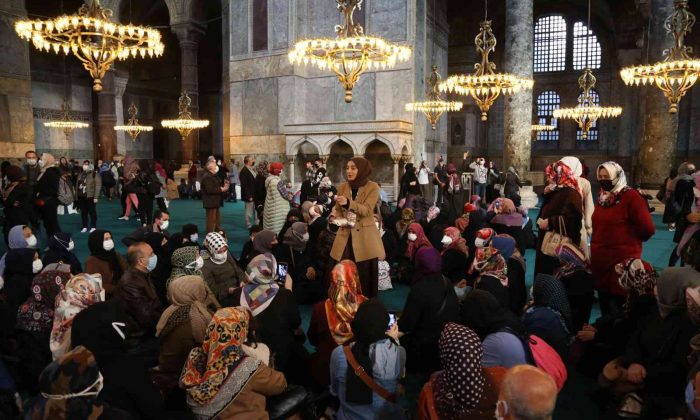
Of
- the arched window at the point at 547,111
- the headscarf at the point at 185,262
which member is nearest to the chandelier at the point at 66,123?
the headscarf at the point at 185,262

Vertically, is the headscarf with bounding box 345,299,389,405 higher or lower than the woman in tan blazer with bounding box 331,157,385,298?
lower

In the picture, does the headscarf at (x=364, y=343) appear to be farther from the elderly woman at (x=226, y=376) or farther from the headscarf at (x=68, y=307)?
the headscarf at (x=68, y=307)

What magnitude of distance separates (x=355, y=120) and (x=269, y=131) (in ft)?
9.06

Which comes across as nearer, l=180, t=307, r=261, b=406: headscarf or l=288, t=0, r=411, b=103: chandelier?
l=180, t=307, r=261, b=406: headscarf

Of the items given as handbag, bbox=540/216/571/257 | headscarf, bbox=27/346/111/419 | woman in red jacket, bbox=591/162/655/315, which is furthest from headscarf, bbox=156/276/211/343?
woman in red jacket, bbox=591/162/655/315

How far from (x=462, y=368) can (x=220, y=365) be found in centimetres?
104

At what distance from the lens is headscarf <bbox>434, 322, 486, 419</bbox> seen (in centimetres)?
212

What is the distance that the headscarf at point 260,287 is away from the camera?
3152mm

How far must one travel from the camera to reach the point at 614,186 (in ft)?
13.5

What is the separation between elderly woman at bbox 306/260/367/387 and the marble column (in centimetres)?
1203

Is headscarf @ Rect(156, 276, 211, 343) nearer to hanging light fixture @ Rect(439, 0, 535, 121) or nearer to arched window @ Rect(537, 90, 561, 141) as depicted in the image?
hanging light fixture @ Rect(439, 0, 535, 121)

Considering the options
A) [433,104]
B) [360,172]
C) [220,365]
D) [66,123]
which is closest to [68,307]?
[220,365]

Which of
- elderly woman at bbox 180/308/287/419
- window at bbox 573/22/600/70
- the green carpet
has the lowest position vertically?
the green carpet

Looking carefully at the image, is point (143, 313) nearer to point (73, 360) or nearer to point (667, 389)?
point (73, 360)
